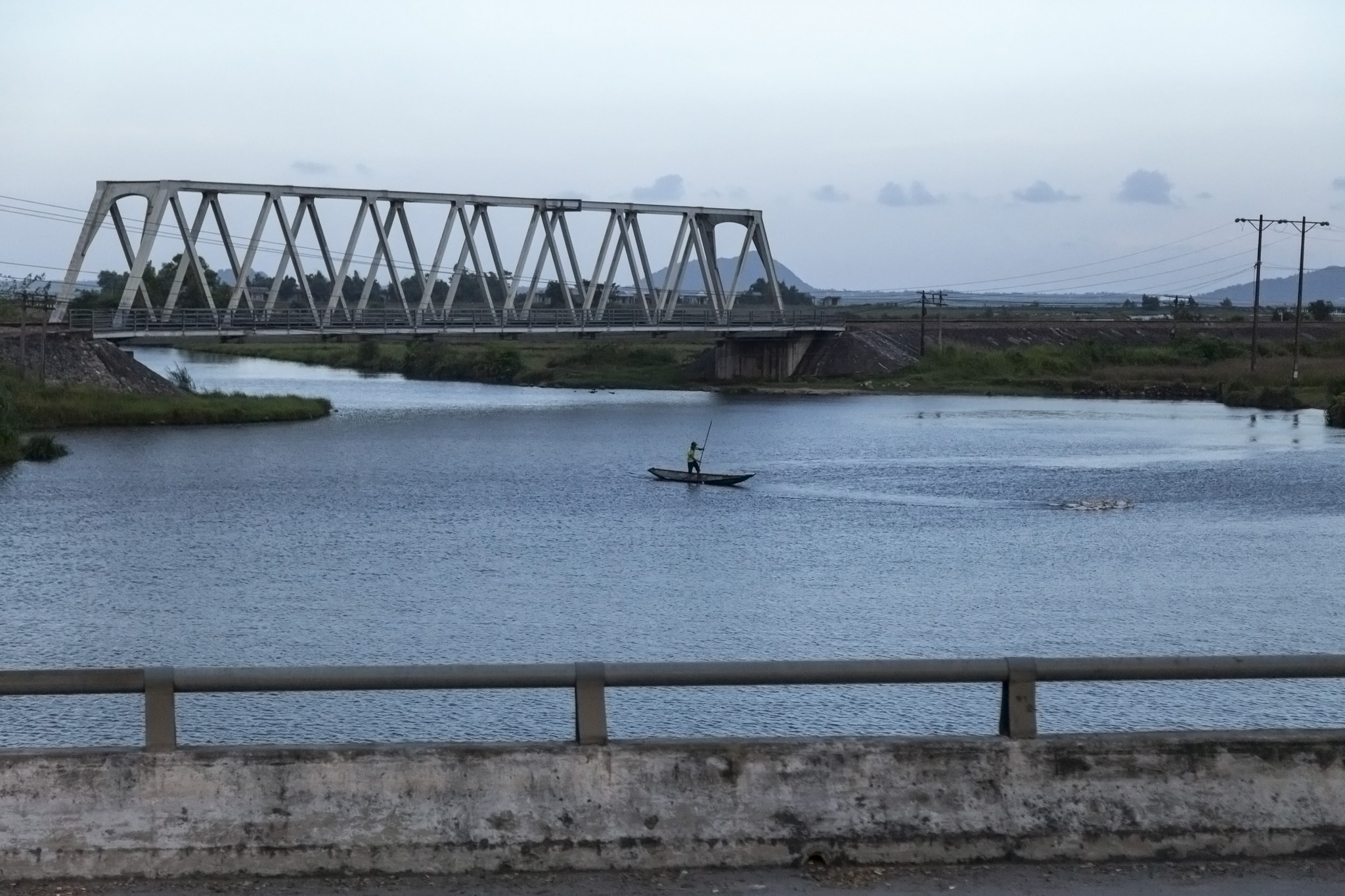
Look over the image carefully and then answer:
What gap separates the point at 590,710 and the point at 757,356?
11070cm

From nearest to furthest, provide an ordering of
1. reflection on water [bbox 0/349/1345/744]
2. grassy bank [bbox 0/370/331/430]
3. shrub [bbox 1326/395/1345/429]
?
1. reflection on water [bbox 0/349/1345/744]
2. grassy bank [bbox 0/370/331/430]
3. shrub [bbox 1326/395/1345/429]

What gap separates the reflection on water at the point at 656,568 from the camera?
21625mm

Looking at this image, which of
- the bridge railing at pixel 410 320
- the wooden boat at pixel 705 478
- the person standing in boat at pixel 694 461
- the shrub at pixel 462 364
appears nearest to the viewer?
the wooden boat at pixel 705 478

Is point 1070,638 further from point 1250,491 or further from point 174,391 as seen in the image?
point 174,391

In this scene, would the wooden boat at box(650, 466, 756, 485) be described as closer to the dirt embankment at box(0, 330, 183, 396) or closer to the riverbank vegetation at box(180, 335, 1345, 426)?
the dirt embankment at box(0, 330, 183, 396)

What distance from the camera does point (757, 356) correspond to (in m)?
120

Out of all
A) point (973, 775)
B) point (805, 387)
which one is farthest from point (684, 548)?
point (805, 387)

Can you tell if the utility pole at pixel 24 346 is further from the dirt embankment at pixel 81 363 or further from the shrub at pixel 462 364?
the shrub at pixel 462 364

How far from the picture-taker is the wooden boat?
2164 inches

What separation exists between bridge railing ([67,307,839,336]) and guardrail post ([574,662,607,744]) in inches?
2879

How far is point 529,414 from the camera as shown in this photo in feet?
285

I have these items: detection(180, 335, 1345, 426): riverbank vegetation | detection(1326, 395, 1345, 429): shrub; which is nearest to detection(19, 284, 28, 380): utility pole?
detection(180, 335, 1345, 426): riverbank vegetation

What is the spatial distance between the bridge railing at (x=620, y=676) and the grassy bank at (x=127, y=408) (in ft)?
193

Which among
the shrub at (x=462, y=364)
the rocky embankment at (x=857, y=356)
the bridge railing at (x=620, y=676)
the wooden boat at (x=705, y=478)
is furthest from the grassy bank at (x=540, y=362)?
the bridge railing at (x=620, y=676)
